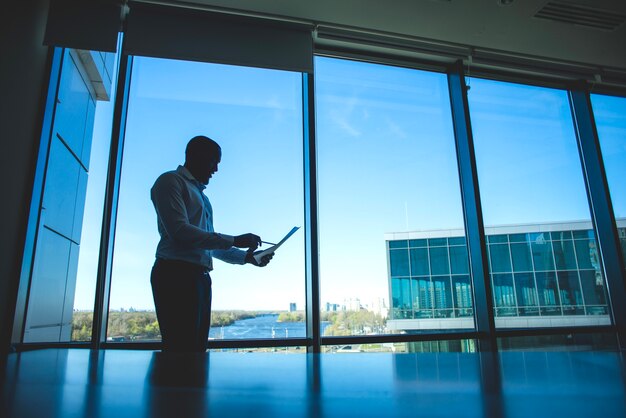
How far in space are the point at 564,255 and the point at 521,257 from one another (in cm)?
51

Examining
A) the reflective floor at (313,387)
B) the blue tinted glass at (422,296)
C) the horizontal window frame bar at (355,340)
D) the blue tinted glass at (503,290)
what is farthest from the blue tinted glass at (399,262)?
the reflective floor at (313,387)

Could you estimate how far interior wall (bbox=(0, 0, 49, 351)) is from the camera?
229 cm

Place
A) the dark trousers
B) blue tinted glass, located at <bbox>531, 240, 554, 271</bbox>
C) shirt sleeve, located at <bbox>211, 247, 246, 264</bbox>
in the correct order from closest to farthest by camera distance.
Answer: the dark trousers, shirt sleeve, located at <bbox>211, 247, 246, 264</bbox>, blue tinted glass, located at <bbox>531, 240, 554, 271</bbox>

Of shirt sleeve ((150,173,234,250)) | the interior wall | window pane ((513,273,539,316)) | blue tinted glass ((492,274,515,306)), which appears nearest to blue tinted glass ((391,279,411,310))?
blue tinted glass ((492,274,515,306))

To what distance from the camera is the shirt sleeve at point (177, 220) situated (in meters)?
1.50

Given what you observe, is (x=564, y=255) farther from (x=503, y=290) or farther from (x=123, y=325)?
(x=123, y=325)

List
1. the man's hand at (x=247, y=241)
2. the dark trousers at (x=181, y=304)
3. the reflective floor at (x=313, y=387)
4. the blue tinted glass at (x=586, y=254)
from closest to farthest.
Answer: the reflective floor at (x=313, y=387)
the dark trousers at (x=181, y=304)
the man's hand at (x=247, y=241)
the blue tinted glass at (x=586, y=254)

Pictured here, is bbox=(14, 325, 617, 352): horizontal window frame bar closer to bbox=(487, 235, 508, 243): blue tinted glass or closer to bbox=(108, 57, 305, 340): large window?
bbox=(108, 57, 305, 340): large window

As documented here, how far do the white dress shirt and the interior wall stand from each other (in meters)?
1.41

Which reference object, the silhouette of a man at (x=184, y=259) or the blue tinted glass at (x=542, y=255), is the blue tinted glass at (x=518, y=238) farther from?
the silhouette of a man at (x=184, y=259)

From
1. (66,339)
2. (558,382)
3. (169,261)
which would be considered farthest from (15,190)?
(558,382)

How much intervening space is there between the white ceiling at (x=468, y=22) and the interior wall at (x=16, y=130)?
43.1 inches

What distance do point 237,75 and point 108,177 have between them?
143 cm

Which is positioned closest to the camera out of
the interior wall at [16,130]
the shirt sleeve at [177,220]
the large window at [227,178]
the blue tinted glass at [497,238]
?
the shirt sleeve at [177,220]
